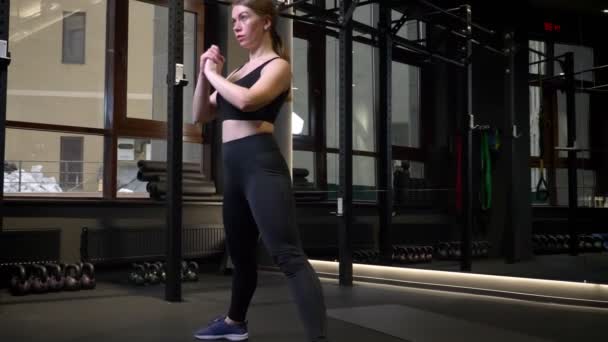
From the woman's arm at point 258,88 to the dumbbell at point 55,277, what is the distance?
230cm

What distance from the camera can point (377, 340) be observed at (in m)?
2.25

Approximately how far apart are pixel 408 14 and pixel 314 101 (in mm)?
1133

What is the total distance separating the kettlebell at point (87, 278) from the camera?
370cm

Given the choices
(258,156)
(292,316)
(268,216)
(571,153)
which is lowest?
(292,316)

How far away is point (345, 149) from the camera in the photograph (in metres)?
3.89

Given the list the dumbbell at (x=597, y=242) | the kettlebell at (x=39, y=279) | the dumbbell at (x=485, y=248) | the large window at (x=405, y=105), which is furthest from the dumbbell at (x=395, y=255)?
the kettlebell at (x=39, y=279)

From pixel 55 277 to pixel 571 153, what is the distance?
311 centimetres

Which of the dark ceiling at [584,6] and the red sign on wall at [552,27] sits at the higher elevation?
the dark ceiling at [584,6]

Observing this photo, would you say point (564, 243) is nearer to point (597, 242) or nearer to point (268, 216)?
point (597, 242)

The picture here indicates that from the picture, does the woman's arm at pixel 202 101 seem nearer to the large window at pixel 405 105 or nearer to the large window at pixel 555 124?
the large window at pixel 555 124

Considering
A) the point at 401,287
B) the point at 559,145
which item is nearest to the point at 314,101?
the point at 401,287

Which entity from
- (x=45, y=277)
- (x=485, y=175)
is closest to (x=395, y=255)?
(x=485, y=175)

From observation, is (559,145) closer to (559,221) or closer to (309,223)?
(559,221)

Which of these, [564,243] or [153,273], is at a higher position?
[564,243]
